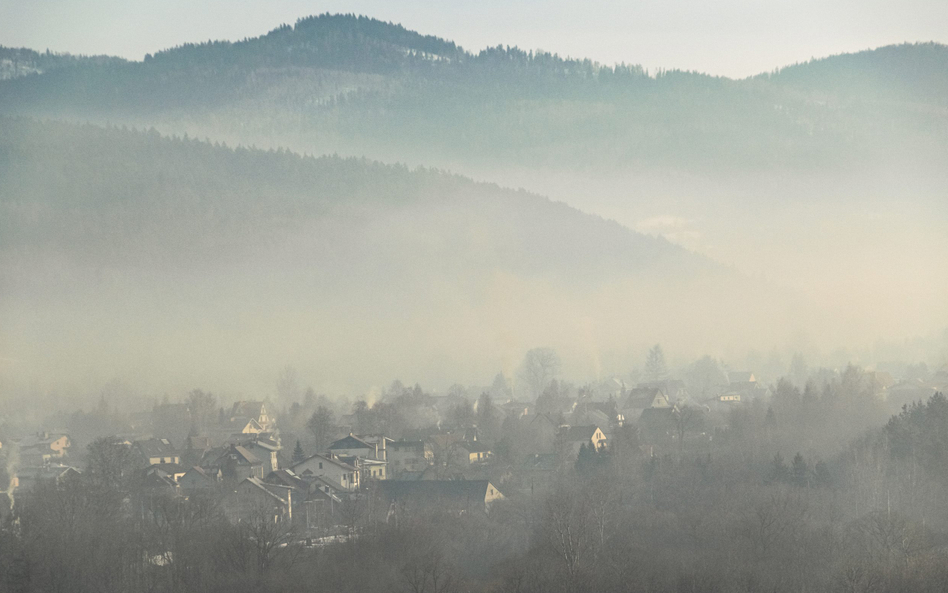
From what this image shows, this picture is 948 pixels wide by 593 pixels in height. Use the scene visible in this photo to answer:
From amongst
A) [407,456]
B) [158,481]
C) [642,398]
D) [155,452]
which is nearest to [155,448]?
[155,452]

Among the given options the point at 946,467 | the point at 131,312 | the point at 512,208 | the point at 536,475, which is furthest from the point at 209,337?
the point at 946,467

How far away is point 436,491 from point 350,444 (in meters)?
12.7

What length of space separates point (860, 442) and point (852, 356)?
8867 centimetres

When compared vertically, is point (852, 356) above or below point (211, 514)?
below

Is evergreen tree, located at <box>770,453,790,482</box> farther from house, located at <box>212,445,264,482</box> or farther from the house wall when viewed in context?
house, located at <box>212,445,264,482</box>

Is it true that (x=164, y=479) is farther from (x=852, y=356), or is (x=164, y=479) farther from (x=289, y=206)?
(x=289, y=206)

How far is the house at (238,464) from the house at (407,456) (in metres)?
6.74

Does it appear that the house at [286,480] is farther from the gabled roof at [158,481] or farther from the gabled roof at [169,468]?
the gabled roof at [169,468]

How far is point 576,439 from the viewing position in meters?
60.2

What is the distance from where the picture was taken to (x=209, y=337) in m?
136

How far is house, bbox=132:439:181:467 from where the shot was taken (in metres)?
61.4

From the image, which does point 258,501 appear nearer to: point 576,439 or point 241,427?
point 576,439

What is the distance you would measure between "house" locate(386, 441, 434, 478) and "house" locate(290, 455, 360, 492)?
14.6ft

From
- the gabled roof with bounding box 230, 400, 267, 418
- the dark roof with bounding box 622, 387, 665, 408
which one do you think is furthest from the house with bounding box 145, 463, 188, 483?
the dark roof with bounding box 622, 387, 665, 408
